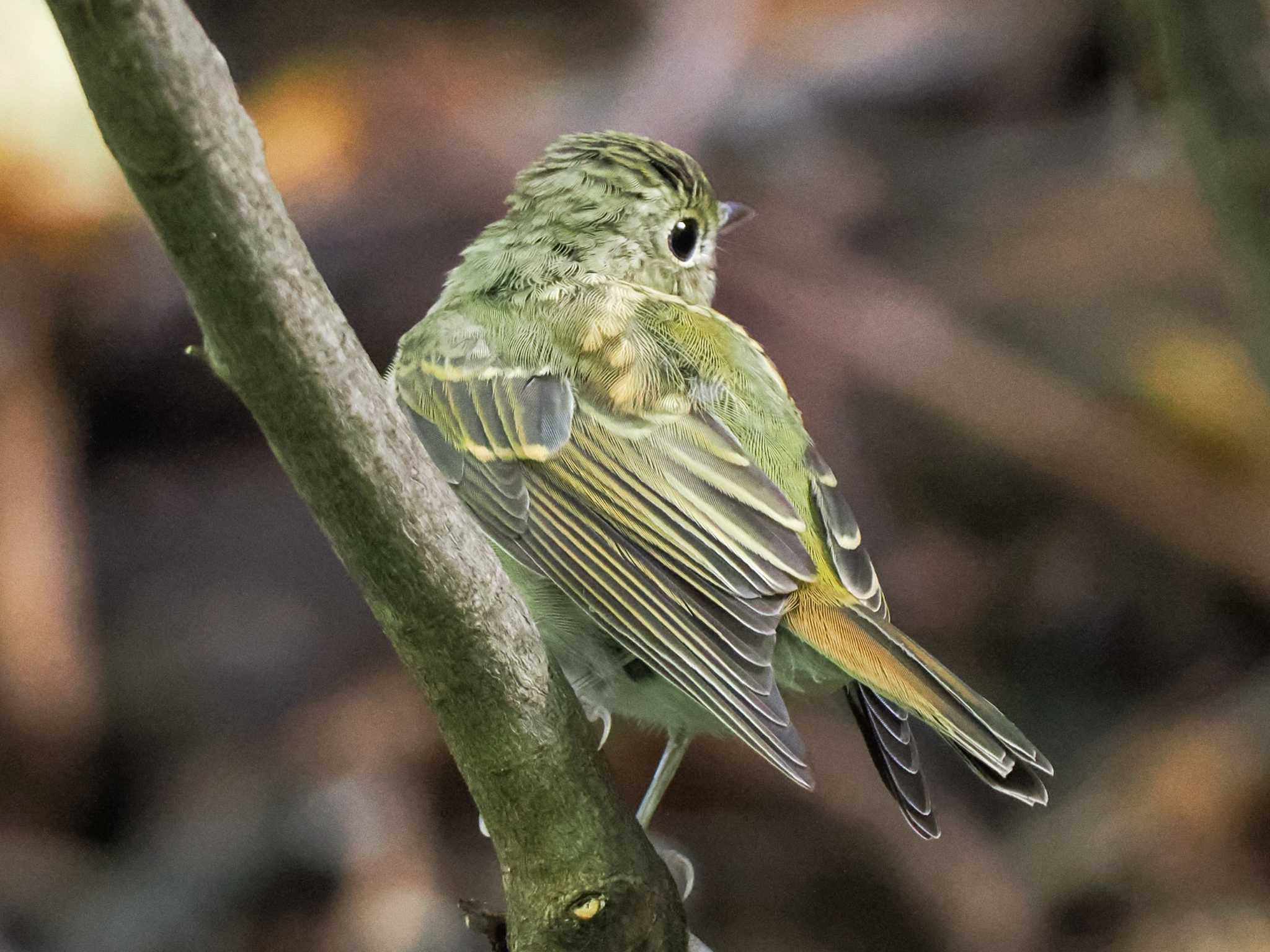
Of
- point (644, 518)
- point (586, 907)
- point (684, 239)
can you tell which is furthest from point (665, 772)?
point (684, 239)

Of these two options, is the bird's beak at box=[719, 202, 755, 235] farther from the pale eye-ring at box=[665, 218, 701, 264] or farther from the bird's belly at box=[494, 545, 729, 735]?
the bird's belly at box=[494, 545, 729, 735]

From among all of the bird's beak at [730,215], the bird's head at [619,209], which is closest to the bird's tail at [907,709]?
the bird's head at [619,209]

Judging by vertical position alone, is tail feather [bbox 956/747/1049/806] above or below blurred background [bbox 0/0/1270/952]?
above

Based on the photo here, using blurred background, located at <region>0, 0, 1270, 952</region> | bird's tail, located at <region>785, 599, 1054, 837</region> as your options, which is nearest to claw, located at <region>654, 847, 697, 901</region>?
bird's tail, located at <region>785, 599, 1054, 837</region>

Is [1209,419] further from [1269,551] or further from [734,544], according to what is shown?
[734,544]

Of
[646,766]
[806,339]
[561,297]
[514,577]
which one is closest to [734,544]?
[514,577]

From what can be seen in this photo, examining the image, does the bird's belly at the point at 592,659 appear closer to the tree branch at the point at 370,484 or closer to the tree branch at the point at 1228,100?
the tree branch at the point at 370,484

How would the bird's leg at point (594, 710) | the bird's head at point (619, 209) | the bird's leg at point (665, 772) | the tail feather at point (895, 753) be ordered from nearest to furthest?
the tail feather at point (895, 753)
the bird's leg at point (594, 710)
the bird's leg at point (665, 772)
the bird's head at point (619, 209)
